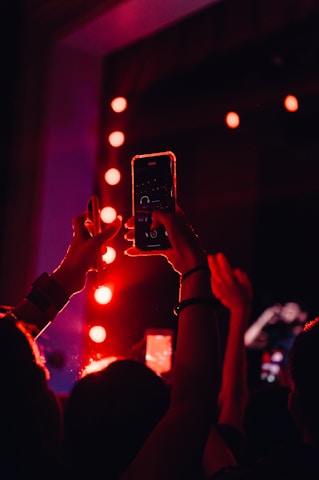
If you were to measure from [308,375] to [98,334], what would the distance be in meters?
1.07

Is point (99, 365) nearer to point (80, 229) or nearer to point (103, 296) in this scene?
point (80, 229)

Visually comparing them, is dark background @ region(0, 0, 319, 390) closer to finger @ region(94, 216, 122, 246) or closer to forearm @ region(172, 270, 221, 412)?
finger @ region(94, 216, 122, 246)

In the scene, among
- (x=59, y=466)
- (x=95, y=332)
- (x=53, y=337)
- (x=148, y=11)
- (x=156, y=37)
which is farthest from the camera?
(x=156, y=37)

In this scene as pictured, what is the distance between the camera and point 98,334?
1930 millimetres

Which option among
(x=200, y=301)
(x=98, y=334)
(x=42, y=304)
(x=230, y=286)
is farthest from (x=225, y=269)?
(x=200, y=301)

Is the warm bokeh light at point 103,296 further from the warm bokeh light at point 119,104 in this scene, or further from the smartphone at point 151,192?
the warm bokeh light at point 119,104

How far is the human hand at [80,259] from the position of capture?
1.21m

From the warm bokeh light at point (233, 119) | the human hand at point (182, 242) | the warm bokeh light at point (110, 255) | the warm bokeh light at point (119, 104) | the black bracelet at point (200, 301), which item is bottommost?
the black bracelet at point (200, 301)

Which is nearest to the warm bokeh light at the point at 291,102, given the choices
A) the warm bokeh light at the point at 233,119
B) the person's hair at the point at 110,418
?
the warm bokeh light at the point at 233,119

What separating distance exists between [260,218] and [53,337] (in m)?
4.75

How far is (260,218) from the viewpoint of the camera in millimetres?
6613

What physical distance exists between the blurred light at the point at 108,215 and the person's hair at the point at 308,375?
4.13 ft

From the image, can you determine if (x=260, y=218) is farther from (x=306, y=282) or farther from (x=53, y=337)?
(x=53, y=337)

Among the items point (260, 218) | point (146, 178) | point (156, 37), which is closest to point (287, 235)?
point (260, 218)
